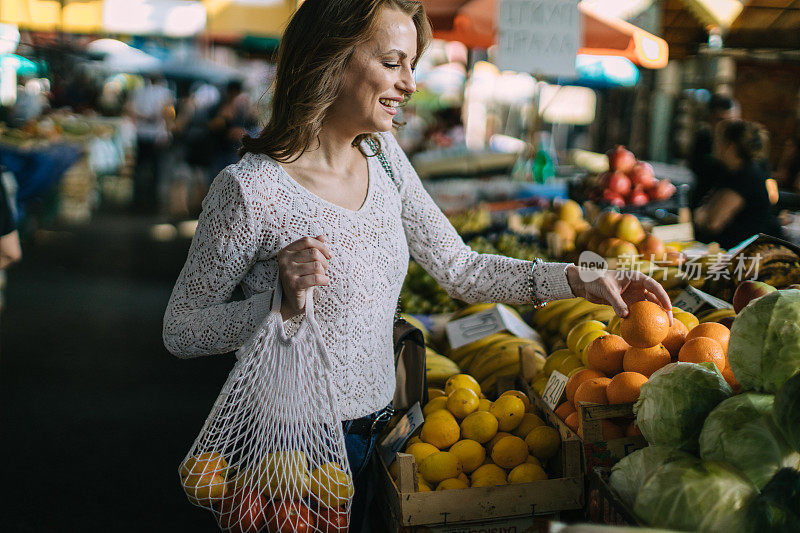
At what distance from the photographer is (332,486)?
1755 millimetres

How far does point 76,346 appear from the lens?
19.6 ft

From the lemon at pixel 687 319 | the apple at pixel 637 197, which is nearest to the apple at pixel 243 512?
the lemon at pixel 687 319

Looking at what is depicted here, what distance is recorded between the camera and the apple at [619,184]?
19.7ft

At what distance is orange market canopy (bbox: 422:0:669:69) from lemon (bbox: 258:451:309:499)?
5565 mm

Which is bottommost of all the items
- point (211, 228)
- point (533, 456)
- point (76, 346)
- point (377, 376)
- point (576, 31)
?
point (76, 346)

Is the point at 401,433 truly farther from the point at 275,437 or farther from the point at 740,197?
the point at 740,197

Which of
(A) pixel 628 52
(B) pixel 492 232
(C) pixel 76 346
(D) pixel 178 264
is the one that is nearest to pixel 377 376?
(B) pixel 492 232

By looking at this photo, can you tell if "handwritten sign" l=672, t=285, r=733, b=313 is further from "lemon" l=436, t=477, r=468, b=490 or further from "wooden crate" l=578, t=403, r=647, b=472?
"lemon" l=436, t=477, r=468, b=490

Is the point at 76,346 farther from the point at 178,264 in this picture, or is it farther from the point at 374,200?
the point at 374,200

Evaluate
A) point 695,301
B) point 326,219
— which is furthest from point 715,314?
point 326,219

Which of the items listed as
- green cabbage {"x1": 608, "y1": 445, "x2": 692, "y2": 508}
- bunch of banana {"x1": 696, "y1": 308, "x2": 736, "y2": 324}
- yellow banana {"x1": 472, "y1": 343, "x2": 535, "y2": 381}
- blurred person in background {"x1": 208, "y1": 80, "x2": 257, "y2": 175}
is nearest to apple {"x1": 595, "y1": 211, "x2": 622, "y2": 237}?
yellow banana {"x1": 472, "y1": 343, "x2": 535, "y2": 381}

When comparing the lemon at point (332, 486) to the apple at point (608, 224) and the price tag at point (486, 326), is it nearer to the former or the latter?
the price tag at point (486, 326)

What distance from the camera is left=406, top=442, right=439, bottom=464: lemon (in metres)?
2.29

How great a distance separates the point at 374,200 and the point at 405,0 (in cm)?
54
